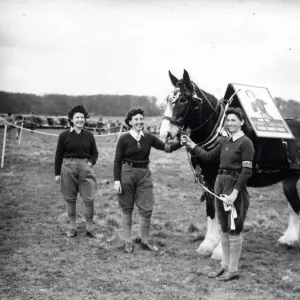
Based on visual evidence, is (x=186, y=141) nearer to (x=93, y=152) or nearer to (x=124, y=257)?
(x=124, y=257)

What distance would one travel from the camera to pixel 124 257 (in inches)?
182

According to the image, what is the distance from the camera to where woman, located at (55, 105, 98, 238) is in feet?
17.8

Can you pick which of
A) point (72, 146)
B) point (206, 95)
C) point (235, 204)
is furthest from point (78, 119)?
point (235, 204)

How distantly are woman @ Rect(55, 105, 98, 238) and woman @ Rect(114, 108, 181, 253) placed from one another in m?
0.80

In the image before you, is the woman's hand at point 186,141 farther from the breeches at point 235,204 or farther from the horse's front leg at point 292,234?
the horse's front leg at point 292,234

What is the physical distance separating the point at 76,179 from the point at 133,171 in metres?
1.13

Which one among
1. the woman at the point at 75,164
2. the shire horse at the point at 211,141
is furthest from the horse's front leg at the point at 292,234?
the woman at the point at 75,164

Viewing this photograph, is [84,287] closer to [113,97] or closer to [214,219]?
[214,219]

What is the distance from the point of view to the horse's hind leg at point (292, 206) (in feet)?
17.2

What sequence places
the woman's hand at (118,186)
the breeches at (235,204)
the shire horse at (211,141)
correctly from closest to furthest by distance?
the breeches at (235,204) → the shire horse at (211,141) → the woman's hand at (118,186)

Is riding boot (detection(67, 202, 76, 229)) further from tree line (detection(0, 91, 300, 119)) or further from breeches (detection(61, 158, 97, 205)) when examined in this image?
tree line (detection(0, 91, 300, 119))

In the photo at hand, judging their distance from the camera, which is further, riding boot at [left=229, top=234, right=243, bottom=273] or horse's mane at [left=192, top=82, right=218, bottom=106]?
horse's mane at [left=192, top=82, right=218, bottom=106]

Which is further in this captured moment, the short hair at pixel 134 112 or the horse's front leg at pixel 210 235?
the horse's front leg at pixel 210 235

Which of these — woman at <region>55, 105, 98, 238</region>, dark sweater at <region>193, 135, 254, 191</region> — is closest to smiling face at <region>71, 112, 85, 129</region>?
woman at <region>55, 105, 98, 238</region>
